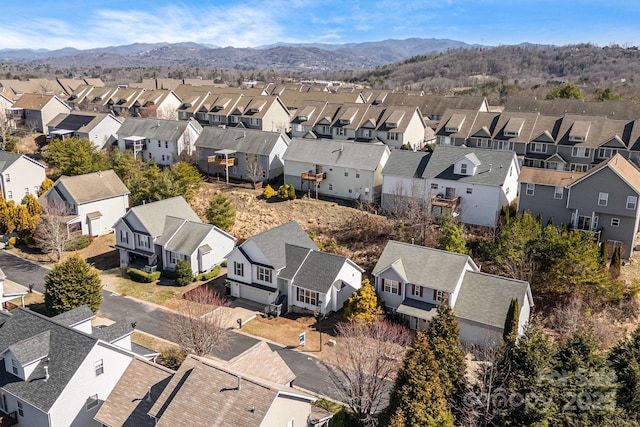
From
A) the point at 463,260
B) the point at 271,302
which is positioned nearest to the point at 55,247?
the point at 271,302

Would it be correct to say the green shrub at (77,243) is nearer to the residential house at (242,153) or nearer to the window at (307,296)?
the residential house at (242,153)

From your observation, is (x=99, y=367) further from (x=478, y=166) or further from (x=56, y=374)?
(x=478, y=166)

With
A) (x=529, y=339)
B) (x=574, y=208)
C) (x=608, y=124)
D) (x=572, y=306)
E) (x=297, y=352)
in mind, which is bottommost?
(x=297, y=352)

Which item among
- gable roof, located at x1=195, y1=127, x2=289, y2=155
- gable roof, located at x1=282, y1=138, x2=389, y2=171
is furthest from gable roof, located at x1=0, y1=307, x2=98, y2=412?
gable roof, located at x1=195, y1=127, x2=289, y2=155

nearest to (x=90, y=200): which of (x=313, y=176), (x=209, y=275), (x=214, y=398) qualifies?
(x=209, y=275)

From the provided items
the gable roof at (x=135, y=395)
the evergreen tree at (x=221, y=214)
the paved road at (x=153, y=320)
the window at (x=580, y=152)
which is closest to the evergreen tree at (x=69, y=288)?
the paved road at (x=153, y=320)

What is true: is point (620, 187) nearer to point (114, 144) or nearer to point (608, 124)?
point (608, 124)
